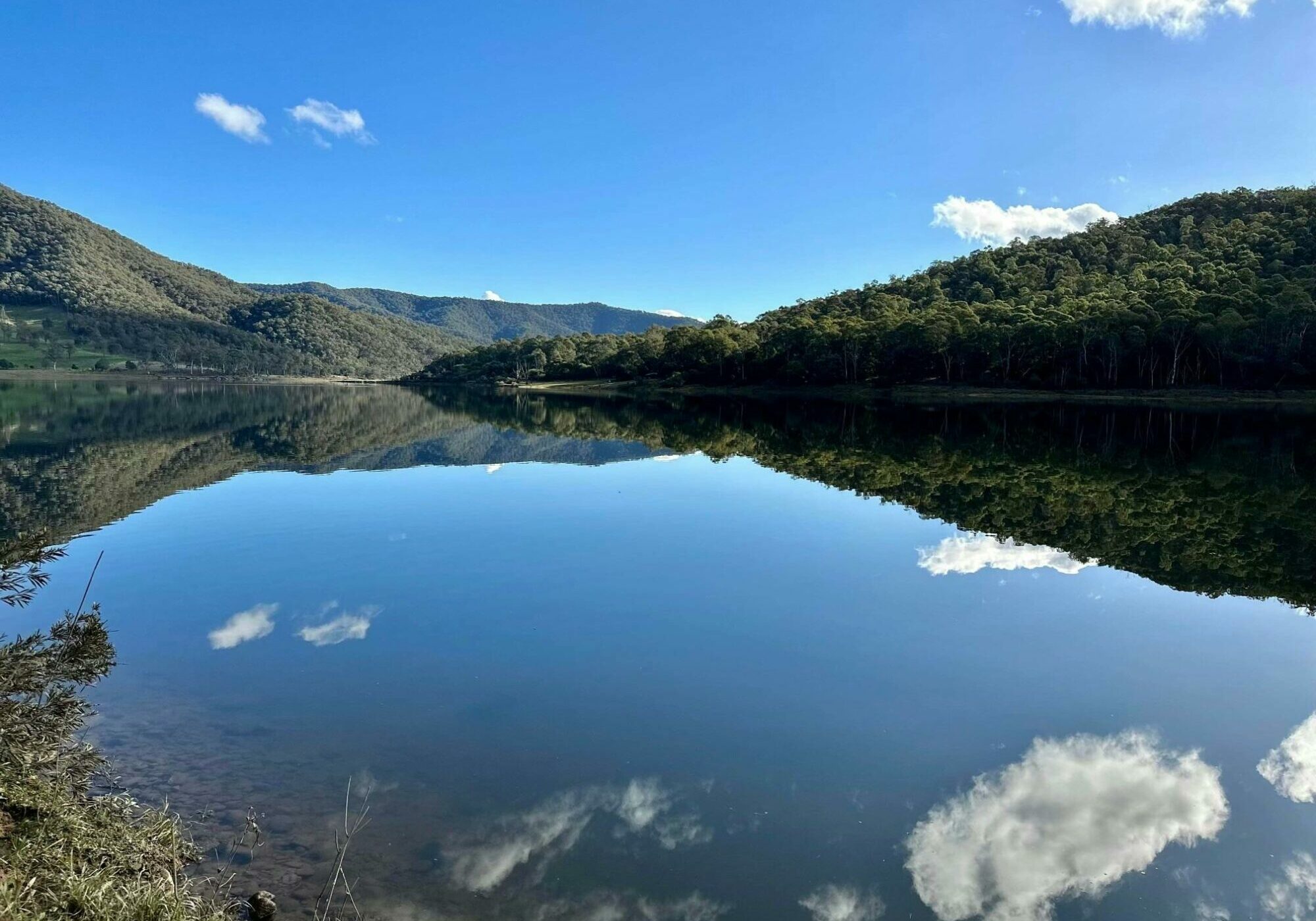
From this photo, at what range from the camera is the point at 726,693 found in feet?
32.9

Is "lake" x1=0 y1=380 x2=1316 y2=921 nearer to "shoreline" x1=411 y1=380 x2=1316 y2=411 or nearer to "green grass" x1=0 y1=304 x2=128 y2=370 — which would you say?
"shoreline" x1=411 y1=380 x2=1316 y2=411

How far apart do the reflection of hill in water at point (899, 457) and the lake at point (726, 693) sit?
372 millimetres

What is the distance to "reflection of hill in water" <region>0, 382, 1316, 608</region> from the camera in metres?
19.5

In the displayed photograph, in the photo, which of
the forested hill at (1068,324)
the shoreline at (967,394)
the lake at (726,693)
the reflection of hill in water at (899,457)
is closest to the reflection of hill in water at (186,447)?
the reflection of hill in water at (899,457)

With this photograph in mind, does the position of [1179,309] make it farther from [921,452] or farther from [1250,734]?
[1250,734]

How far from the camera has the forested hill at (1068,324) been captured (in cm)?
7294

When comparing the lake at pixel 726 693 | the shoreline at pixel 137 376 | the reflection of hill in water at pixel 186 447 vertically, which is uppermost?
the shoreline at pixel 137 376

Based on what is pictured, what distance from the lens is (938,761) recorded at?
324 inches

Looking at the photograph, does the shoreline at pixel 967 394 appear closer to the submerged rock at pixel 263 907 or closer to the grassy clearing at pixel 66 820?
the submerged rock at pixel 263 907

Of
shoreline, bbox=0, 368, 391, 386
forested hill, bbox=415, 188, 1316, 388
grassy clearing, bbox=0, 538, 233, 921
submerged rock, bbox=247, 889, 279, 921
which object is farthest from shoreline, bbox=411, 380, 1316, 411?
shoreline, bbox=0, 368, 391, 386

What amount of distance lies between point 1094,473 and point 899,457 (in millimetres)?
8840

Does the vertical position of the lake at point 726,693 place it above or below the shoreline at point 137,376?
below

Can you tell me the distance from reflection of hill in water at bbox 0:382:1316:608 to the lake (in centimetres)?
37

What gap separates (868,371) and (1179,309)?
36.9 metres
